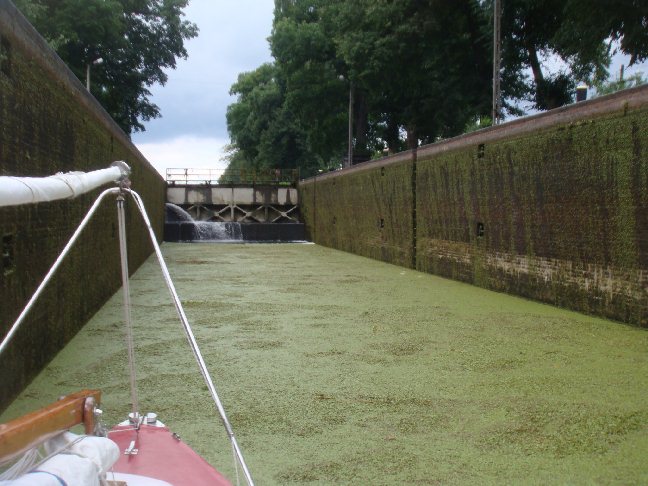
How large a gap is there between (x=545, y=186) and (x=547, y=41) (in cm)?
1371

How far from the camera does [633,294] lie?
21.8ft

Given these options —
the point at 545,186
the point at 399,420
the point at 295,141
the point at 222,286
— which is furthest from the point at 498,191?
the point at 295,141

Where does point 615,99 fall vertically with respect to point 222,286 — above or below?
above

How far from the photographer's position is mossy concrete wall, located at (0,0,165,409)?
13.0ft

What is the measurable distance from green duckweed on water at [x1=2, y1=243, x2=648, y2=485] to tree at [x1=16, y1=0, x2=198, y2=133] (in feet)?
60.0

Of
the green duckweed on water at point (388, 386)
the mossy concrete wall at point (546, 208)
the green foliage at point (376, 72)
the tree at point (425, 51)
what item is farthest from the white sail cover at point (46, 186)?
the tree at point (425, 51)

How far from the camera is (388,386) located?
14.7 feet

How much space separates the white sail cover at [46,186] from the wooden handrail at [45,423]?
1.90 feet

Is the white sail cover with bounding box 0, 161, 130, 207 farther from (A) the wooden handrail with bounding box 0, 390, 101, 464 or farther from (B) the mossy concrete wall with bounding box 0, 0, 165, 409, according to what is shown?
(B) the mossy concrete wall with bounding box 0, 0, 165, 409

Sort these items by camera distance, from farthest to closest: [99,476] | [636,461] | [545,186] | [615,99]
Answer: [545,186] → [615,99] → [636,461] → [99,476]

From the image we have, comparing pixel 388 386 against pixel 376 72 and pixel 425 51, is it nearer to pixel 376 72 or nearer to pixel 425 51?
pixel 425 51

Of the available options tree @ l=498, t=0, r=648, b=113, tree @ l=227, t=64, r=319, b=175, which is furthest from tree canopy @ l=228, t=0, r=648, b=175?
tree @ l=227, t=64, r=319, b=175

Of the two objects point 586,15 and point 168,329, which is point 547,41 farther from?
point 168,329

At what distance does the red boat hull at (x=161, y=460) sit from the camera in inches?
85.9
